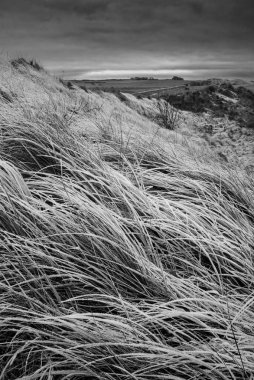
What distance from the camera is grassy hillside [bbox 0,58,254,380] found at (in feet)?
3.23

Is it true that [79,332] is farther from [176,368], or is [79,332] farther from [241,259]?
[241,259]

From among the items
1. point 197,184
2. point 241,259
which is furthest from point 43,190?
point 241,259

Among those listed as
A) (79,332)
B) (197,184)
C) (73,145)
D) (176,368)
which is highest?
(73,145)

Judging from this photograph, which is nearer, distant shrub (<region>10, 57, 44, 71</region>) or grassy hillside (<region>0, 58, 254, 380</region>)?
grassy hillside (<region>0, 58, 254, 380</region>)

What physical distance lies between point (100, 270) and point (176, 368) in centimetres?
41

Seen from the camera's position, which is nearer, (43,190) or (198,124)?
(43,190)

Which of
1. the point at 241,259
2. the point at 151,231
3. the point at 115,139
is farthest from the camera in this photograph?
the point at 115,139

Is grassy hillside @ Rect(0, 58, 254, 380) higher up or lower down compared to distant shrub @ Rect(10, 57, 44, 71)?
lower down

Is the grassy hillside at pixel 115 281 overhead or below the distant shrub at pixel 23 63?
below

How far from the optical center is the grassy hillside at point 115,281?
38.8 inches

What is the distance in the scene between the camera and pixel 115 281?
126 cm

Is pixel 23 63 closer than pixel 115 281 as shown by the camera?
No

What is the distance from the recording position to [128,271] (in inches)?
50.6

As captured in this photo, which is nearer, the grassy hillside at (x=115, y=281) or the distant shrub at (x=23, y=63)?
the grassy hillside at (x=115, y=281)
